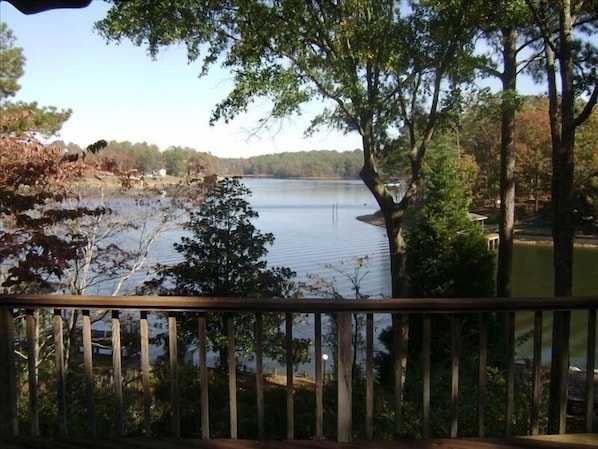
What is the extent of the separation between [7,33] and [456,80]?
8500mm

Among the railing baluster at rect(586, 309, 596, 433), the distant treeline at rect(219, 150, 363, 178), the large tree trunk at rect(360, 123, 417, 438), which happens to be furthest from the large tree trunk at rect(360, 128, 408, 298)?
the railing baluster at rect(586, 309, 596, 433)

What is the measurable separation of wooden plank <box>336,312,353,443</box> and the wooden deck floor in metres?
0.06

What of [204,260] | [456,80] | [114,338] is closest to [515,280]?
[456,80]

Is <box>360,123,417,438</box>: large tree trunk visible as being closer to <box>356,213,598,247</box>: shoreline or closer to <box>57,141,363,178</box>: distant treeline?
<box>57,141,363,178</box>: distant treeline

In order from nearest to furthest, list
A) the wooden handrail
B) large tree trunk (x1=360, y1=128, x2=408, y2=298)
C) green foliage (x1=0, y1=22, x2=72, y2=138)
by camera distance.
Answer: the wooden handrail
green foliage (x1=0, y1=22, x2=72, y2=138)
large tree trunk (x1=360, y1=128, x2=408, y2=298)

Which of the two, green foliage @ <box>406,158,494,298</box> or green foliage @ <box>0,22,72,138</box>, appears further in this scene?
green foliage @ <box>406,158,494,298</box>

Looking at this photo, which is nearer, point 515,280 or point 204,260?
point 204,260

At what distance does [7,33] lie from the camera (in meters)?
9.33

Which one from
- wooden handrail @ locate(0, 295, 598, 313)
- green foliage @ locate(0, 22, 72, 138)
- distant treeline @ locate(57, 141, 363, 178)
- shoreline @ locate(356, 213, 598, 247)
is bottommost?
shoreline @ locate(356, 213, 598, 247)

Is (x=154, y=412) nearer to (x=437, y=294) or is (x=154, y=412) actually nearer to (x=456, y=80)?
(x=456, y=80)

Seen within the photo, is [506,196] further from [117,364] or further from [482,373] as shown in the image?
[117,364]

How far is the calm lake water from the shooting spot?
12.1 m

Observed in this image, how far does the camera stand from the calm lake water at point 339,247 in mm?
12094

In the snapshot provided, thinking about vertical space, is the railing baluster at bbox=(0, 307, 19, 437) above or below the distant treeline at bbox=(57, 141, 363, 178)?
below
